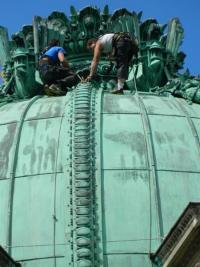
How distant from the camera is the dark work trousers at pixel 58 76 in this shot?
24.8m

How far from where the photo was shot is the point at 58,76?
2500cm

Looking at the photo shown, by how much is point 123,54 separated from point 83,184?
4.67 meters

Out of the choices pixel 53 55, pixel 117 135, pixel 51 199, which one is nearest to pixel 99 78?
pixel 53 55

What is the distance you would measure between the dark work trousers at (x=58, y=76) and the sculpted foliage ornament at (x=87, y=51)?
105 cm

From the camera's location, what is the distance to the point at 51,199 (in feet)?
69.0

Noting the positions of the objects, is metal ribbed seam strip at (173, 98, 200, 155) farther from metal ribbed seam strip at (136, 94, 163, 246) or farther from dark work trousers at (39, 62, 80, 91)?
dark work trousers at (39, 62, 80, 91)

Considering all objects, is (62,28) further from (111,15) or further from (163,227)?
(163,227)

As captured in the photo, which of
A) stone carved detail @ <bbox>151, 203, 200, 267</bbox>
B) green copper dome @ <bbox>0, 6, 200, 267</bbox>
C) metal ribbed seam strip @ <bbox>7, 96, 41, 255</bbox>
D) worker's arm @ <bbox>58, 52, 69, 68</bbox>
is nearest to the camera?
stone carved detail @ <bbox>151, 203, 200, 267</bbox>

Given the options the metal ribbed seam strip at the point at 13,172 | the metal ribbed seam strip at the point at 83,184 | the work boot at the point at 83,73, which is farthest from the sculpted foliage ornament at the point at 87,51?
the metal ribbed seam strip at the point at 83,184

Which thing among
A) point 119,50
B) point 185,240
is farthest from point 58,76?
point 185,240

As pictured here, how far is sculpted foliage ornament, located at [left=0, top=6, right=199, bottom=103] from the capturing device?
26062 mm

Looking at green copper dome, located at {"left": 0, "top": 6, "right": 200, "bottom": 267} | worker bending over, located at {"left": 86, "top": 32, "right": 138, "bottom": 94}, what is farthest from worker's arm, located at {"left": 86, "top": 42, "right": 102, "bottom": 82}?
green copper dome, located at {"left": 0, "top": 6, "right": 200, "bottom": 267}

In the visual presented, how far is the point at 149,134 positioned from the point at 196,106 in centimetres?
264

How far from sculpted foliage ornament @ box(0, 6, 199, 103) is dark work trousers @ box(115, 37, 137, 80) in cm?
116
